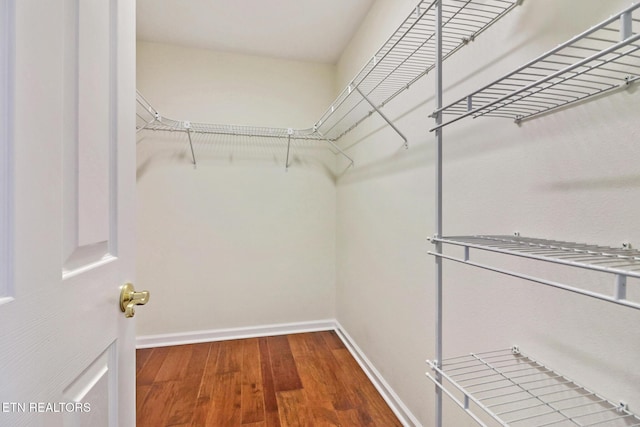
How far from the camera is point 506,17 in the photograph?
917mm

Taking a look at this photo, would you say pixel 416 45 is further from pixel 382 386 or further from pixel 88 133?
pixel 382 386

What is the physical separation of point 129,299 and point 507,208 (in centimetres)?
115

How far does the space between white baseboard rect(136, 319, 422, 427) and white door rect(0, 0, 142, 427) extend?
4.62 ft

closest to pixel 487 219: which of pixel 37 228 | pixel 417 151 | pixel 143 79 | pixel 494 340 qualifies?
pixel 494 340

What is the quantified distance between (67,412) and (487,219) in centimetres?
120

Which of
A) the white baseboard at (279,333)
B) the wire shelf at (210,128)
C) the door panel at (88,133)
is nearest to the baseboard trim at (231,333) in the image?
the white baseboard at (279,333)

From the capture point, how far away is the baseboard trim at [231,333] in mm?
2293

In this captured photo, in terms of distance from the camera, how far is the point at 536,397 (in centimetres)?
66

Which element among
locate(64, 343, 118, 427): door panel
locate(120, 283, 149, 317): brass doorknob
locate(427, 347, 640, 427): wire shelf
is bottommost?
locate(427, 347, 640, 427): wire shelf

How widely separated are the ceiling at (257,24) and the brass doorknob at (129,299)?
6.14ft

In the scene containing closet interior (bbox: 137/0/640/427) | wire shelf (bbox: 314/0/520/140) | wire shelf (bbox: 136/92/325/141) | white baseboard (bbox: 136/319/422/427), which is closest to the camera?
closet interior (bbox: 137/0/640/427)

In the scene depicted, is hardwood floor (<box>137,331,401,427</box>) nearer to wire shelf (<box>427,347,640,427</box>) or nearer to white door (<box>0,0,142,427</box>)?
wire shelf (<box>427,347,640,427</box>)

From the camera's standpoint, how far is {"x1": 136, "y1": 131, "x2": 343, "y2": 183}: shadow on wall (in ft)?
7.47

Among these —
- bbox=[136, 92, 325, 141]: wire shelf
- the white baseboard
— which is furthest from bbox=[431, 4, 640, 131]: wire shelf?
bbox=[136, 92, 325, 141]: wire shelf
